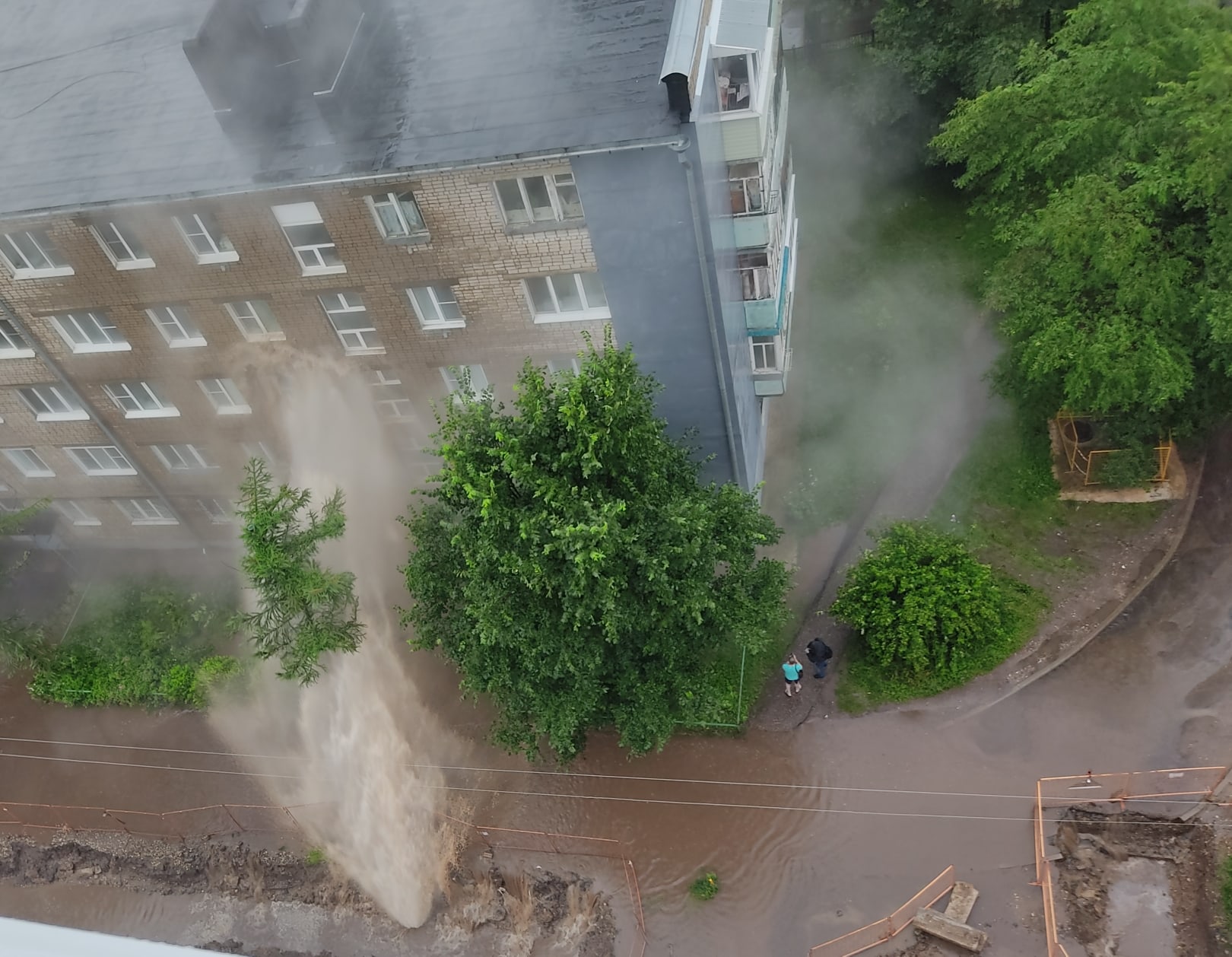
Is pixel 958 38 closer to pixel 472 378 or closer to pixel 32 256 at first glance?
pixel 472 378

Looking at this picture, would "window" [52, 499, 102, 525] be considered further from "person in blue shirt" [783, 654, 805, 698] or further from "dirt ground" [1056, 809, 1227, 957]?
"dirt ground" [1056, 809, 1227, 957]

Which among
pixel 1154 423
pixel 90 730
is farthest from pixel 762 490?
pixel 90 730

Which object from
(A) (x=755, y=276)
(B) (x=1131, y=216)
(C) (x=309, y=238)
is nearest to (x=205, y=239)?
(C) (x=309, y=238)

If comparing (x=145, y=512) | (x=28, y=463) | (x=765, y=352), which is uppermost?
(x=28, y=463)

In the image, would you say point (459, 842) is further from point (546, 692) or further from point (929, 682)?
point (929, 682)

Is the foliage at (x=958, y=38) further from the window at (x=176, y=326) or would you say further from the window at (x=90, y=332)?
the window at (x=90, y=332)

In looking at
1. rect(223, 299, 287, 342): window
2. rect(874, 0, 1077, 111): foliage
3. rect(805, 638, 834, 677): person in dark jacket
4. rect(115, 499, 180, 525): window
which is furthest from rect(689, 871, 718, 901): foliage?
rect(874, 0, 1077, 111): foliage
